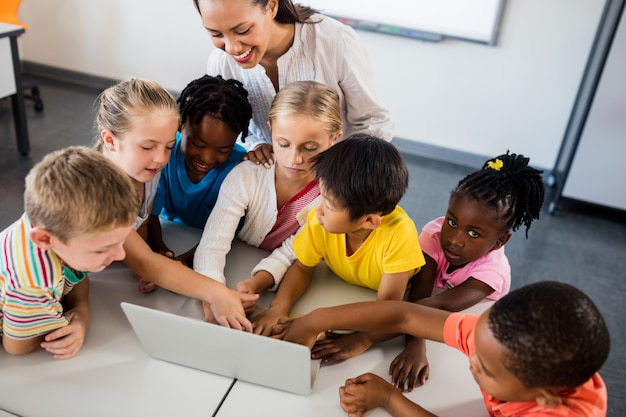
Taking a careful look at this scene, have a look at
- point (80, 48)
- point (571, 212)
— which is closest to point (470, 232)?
point (571, 212)

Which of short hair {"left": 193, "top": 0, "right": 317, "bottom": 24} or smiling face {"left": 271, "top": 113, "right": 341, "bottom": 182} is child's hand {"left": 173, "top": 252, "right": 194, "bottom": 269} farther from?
short hair {"left": 193, "top": 0, "right": 317, "bottom": 24}

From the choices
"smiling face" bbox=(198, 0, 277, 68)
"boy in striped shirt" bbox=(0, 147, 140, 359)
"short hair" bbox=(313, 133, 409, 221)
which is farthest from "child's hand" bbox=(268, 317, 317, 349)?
"smiling face" bbox=(198, 0, 277, 68)

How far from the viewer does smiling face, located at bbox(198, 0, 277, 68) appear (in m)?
1.34

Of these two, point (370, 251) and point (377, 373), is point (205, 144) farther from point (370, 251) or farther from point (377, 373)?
point (377, 373)

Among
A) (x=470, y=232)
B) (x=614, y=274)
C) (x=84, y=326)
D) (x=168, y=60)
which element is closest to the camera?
(x=84, y=326)

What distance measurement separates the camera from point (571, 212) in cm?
329

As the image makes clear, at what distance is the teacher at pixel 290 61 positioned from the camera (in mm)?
1449

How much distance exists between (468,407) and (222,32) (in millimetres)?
1065

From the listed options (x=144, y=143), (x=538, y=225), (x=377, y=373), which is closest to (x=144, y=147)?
(x=144, y=143)

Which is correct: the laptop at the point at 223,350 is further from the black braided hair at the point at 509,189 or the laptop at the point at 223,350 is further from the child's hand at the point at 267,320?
the black braided hair at the point at 509,189

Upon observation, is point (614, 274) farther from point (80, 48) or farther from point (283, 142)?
point (80, 48)

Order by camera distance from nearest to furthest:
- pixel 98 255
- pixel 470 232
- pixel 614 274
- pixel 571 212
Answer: pixel 98 255, pixel 470 232, pixel 614 274, pixel 571 212

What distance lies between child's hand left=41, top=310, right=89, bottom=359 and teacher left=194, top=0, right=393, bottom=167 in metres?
0.62

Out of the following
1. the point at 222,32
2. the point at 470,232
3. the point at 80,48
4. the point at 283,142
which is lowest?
the point at 80,48
